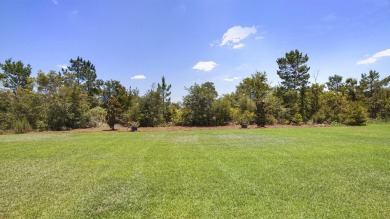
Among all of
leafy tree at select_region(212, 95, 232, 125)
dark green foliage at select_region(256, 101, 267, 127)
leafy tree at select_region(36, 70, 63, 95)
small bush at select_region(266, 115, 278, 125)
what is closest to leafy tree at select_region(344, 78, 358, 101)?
small bush at select_region(266, 115, 278, 125)

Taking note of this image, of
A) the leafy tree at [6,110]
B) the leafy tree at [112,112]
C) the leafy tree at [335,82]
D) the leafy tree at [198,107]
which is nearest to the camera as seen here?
the leafy tree at [6,110]

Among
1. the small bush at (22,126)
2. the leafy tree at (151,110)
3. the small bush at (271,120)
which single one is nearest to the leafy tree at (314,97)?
the small bush at (271,120)

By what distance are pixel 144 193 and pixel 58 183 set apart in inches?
75.8

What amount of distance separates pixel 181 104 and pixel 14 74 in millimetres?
22894

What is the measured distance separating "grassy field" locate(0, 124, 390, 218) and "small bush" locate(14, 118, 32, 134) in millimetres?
10530

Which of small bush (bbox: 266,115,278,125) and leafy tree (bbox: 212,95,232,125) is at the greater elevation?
leafy tree (bbox: 212,95,232,125)

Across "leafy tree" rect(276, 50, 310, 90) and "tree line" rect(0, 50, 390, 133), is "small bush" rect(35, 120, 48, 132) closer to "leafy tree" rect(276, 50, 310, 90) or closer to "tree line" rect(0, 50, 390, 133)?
"tree line" rect(0, 50, 390, 133)

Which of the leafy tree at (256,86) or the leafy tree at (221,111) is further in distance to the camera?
the leafy tree at (256,86)

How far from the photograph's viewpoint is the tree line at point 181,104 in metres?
17.7

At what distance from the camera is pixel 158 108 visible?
2055 cm

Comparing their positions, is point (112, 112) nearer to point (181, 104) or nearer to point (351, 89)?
point (181, 104)

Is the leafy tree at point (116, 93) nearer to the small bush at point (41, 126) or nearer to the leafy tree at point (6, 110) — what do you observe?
the small bush at point (41, 126)

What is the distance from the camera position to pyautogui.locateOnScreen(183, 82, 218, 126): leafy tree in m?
20.5

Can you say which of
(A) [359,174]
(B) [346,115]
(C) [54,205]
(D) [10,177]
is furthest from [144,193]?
(B) [346,115]
